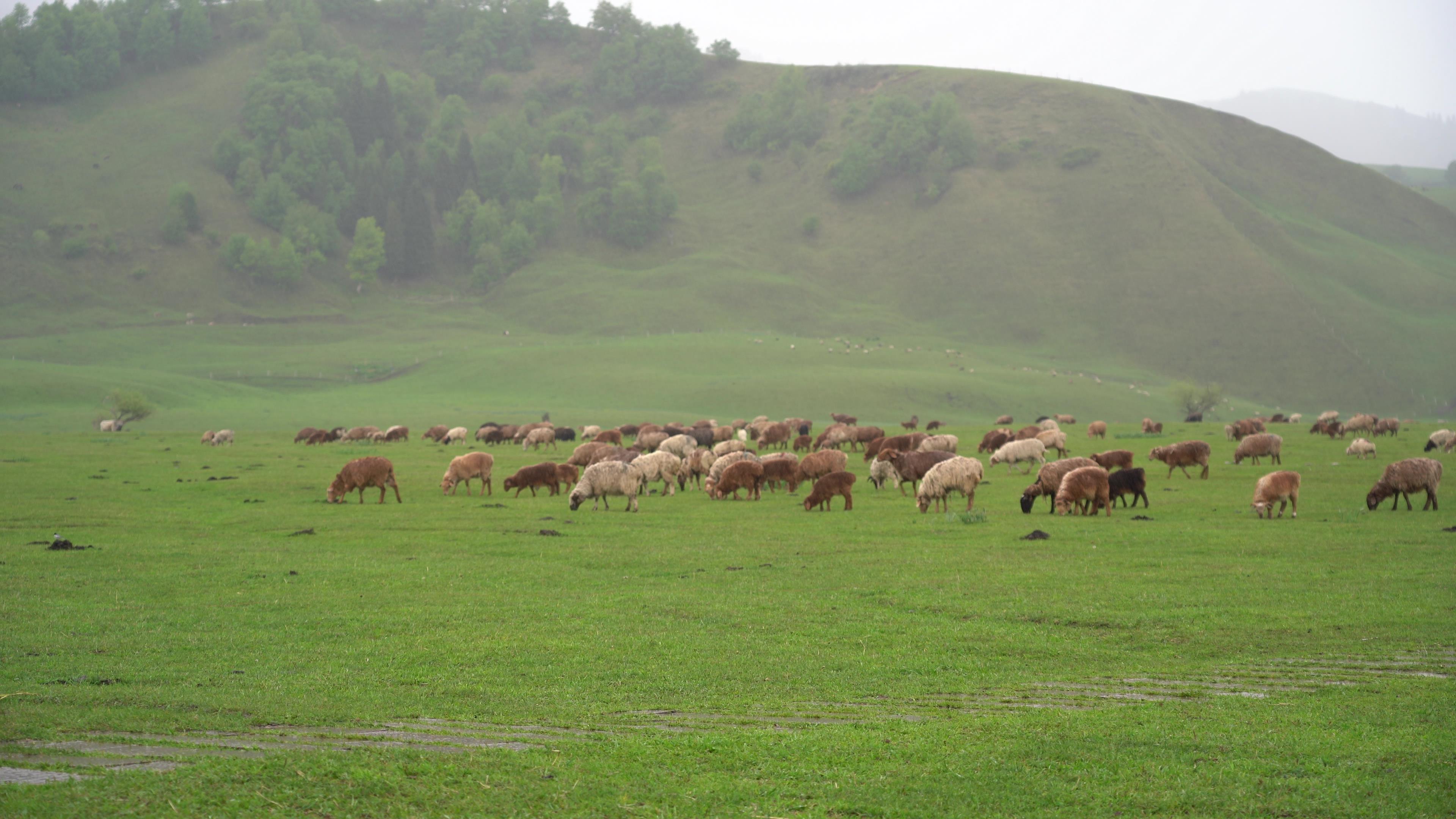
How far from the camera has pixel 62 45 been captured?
7549 inches

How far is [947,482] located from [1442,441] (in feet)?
100

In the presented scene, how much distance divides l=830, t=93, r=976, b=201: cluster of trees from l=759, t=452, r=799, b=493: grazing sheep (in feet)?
515

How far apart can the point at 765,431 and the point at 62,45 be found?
202m

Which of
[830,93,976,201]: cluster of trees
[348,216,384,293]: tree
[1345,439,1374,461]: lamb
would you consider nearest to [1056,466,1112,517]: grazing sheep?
[1345,439,1374,461]: lamb

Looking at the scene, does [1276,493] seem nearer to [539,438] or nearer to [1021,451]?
[1021,451]

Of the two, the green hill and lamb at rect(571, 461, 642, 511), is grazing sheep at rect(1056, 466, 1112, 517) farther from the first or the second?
the green hill

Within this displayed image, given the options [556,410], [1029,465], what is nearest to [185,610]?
[1029,465]

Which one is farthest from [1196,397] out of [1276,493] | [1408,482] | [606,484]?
[606,484]

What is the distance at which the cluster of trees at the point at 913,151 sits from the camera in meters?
187

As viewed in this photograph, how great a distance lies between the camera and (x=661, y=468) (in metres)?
33.8

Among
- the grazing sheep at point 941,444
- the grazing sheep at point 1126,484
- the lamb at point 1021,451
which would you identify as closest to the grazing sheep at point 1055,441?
the grazing sheep at point 941,444

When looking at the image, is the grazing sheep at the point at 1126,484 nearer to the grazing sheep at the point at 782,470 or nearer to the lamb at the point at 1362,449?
the grazing sheep at the point at 782,470

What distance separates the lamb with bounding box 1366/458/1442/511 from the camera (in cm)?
2658

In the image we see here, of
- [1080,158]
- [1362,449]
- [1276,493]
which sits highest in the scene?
[1080,158]
